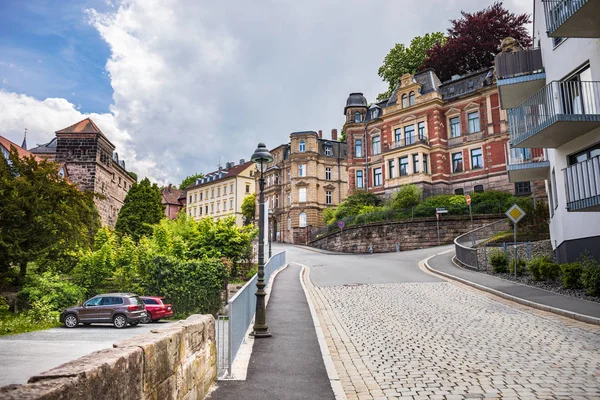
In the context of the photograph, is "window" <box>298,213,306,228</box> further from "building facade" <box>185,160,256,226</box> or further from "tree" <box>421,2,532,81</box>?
"tree" <box>421,2,532,81</box>

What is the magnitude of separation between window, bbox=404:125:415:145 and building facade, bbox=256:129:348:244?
1677 cm

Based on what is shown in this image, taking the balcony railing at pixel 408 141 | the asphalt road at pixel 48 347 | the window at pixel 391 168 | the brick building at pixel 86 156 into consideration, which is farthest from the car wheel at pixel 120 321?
the balcony railing at pixel 408 141

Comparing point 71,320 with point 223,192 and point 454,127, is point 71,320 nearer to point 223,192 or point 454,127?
point 454,127

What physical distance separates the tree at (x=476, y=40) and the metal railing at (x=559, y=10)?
36.9 m

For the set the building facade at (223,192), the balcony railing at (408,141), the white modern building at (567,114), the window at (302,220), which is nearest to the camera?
the white modern building at (567,114)

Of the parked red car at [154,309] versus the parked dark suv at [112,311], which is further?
the parked red car at [154,309]

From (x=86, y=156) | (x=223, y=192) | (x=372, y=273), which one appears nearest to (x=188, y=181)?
(x=223, y=192)

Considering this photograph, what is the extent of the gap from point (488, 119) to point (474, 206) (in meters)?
10.7

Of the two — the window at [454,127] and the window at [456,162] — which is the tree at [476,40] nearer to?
the window at [454,127]

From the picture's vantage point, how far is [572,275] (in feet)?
47.5

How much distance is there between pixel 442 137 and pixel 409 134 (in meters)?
3.54

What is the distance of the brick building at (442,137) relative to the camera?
1703 inches

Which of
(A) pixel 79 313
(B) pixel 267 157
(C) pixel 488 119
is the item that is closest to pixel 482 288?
(B) pixel 267 157

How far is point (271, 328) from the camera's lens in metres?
11.3
